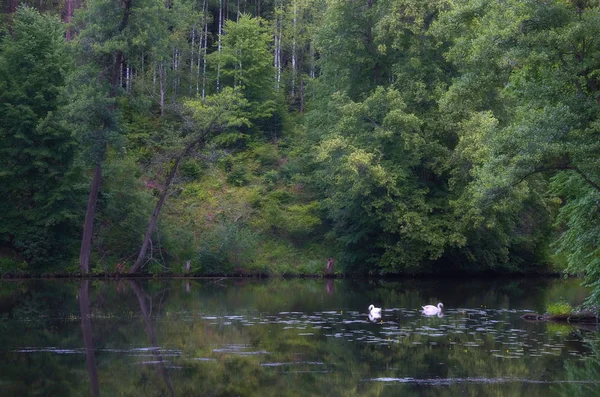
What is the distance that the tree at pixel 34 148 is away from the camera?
3841cm

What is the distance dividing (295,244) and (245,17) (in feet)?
56.5

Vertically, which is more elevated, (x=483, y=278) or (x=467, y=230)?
(x=467, y=230)

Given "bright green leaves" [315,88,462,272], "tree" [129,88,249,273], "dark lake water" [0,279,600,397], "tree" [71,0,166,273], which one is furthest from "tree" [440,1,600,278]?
"tree" [71,0,166,273]

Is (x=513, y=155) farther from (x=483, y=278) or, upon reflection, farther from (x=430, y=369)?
(x=483, y=278)

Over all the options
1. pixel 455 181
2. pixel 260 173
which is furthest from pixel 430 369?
→ pixel 260 173

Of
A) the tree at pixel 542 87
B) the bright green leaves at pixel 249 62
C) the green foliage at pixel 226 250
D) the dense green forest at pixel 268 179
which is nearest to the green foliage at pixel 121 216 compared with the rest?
the dense green forest at pixel 268 179

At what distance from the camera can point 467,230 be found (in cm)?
3856

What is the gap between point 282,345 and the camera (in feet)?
62.7

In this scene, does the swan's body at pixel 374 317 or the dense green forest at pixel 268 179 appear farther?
the dense green forest at pixel 268 179

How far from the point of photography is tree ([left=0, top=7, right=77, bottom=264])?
3841 cm

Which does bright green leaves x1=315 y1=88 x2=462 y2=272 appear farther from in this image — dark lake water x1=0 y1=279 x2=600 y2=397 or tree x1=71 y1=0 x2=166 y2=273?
tree x1=71 y1=0 x2=166 y2=273

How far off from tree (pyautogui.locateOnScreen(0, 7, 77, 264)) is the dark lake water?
274 inches

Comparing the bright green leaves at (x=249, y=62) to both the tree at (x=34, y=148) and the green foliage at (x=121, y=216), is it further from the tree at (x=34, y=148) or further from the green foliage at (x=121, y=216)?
the tree at (x=34, y=148)

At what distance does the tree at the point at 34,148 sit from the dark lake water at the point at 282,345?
22.8ft
